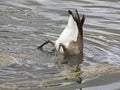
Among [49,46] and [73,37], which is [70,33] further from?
[49,46]

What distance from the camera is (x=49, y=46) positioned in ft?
28.9

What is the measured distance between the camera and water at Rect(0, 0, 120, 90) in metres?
6.88

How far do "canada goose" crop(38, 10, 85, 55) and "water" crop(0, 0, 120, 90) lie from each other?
0.16 m

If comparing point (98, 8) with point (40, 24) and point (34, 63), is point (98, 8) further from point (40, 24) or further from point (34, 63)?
point (34, 63)

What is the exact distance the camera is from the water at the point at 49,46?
22.6 feet

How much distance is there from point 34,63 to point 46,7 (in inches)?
160

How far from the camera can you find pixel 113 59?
316 inches

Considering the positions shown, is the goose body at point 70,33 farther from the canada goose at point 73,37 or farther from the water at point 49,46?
the water at point 49,46

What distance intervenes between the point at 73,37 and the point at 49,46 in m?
0.82

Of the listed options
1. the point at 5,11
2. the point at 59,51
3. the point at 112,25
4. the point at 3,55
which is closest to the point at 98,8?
the point at 112,25

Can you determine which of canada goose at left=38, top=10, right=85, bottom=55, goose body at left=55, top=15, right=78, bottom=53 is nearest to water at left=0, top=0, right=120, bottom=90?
canada goose at left=38, top=10, right=85, bottom=55

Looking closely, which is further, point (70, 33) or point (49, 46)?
point (49, 46)

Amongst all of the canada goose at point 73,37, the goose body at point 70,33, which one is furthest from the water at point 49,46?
the goose body at point 70,33

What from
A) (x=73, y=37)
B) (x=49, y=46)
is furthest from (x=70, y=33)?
(x=49, y=46)
